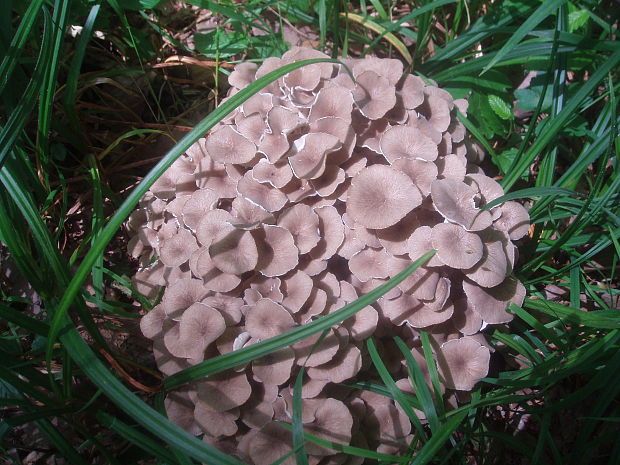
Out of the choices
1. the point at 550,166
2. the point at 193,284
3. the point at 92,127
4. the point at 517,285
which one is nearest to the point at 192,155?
the point at 193,284

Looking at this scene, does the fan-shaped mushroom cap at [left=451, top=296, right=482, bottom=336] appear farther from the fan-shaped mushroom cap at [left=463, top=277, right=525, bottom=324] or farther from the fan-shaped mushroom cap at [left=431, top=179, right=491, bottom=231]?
the fan-shaped mushroom cap at [left=431, top=179, right=491, bottom=231]

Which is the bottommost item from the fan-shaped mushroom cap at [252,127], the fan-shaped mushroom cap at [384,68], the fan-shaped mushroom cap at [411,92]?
the fan-shaped mushroom cap at [252,127]

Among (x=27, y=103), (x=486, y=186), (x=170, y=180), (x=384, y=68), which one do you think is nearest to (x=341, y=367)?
(x=486, y=186)

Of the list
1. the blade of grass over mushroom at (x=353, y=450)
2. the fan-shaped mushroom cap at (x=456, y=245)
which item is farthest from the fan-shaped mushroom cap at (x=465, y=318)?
the blade of grass over mushroom at (x=353, y=450)

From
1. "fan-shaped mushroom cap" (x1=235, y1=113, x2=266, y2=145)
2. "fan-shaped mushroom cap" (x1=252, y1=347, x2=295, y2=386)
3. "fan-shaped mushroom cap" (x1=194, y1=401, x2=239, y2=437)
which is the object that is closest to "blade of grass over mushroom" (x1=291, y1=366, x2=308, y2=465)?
"fan-shaped mushroom cap" (x1=252, y1=347, x2=295, y2=386)

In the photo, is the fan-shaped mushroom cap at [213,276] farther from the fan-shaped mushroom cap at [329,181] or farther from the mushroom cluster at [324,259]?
the fan-shaped mushroom cap at [329,181]
